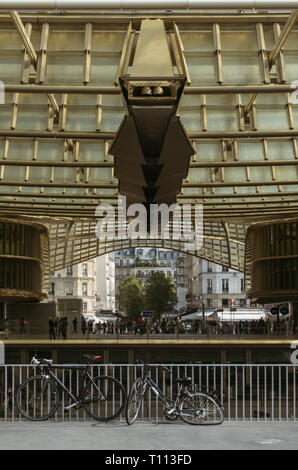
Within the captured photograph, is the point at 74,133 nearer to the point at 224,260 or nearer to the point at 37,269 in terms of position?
the point at 37,269

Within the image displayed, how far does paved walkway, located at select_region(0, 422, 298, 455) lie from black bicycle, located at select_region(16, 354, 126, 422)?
610mm

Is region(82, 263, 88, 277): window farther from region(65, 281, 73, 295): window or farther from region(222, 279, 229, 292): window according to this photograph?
region(222, 279, 229, 292): window

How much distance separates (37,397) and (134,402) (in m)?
2.03

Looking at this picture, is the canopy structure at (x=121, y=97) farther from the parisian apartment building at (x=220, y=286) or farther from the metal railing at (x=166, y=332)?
the parisian apartment building at (x=220, y=286)

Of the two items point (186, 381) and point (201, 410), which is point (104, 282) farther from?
point (201, 410)

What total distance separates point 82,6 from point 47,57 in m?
3.89

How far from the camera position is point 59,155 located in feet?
98.4

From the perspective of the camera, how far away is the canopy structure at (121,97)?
68.7ft

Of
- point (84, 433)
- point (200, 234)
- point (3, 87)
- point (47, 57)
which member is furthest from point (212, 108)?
point (200, 234)

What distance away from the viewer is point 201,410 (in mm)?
11867

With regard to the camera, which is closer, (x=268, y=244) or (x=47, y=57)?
(x=47, y=57)

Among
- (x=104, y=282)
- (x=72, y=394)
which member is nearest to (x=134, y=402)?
(x=72, y=394)

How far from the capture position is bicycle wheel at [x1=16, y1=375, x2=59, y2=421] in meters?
12.4
